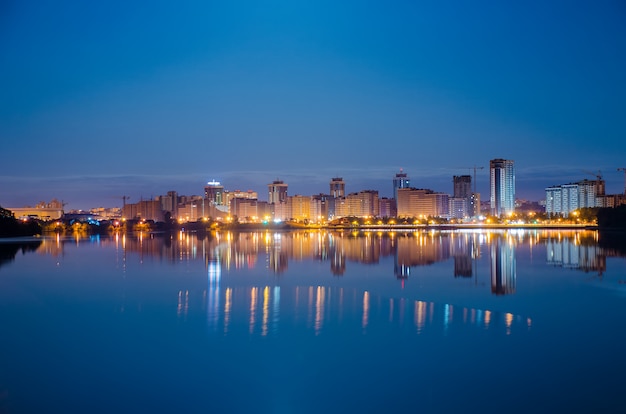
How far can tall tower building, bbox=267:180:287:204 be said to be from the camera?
526 feet

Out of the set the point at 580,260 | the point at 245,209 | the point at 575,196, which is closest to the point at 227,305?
the point at 580,260

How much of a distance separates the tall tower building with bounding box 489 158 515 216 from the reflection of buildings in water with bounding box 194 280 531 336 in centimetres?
13975

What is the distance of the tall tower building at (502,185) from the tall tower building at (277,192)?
55.3 metres

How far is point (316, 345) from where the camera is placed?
340 inches

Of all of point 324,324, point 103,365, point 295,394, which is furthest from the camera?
point 324,324

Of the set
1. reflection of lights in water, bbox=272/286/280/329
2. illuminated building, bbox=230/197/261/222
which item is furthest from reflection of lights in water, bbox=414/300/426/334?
illuminated building, bbox=230/197/261/222

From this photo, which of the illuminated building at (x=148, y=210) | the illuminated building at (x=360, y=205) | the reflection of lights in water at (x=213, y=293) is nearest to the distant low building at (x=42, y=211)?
the illuminated building at (x=148, y=210)

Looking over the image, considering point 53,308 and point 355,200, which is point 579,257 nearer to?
point 53,308

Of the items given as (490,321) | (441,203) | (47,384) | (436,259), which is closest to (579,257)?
(436,259)

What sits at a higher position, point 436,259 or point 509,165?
point 509,165

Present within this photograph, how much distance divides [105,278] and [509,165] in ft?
467

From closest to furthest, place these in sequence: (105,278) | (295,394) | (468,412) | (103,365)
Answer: (468,412), (295,394), (103,365), (105,278)

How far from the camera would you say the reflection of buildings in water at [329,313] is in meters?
9.82

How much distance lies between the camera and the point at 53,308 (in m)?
12.3
